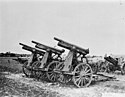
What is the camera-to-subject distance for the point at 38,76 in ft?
50.3

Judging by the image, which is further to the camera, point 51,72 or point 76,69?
point 51,72

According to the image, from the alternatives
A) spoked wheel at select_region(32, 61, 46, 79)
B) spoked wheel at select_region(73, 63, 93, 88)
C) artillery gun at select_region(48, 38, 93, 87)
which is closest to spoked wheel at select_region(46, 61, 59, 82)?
artillery gun at select_region(48, 38, 93, 87)

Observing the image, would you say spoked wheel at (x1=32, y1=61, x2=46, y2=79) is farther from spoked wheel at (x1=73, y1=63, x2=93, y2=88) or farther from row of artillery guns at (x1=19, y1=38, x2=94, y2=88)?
spoked wheel at (x1=73, y1=63, x2=93, y2=88)

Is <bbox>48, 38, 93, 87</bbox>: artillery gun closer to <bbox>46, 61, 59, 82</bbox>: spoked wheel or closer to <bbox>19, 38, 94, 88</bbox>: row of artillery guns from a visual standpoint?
<bbox>19, 38, 94, 88</bbox>: row of artillery guns

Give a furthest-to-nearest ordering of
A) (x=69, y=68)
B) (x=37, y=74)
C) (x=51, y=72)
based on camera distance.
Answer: (x=37, y=74)
(x=51, y=72)
(x=69, y=68)

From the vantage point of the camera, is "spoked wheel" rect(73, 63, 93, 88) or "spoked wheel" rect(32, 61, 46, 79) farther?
"spoked wheel" rect(32, 61, 46, 79)

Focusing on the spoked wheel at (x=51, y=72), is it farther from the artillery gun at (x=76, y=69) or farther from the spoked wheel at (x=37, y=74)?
the spoked wheel at (x=37, y=74)

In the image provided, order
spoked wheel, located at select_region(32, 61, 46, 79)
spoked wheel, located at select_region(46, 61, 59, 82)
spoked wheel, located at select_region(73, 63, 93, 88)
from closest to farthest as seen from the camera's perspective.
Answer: spoked wheel, located at select_region(73, 63, 93, 88) < spoked wheel, located at select_region(46, 61, 59, 82) < spoked wheel, located at select_region(32, 61, 46, 79)

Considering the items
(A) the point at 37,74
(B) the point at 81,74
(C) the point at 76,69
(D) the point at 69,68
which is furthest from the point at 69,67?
(A) the point at 37,74

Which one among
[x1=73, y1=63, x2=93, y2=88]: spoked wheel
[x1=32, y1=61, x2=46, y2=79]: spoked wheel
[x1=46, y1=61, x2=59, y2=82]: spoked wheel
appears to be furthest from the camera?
[x1=32, y1=61, x2=46, y2=79]: spoked wheel

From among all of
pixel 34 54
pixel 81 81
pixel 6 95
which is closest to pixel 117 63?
pixel 34 54

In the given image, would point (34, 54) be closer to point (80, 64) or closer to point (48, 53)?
point (48, 53)

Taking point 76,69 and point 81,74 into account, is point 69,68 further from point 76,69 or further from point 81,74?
point 81,74

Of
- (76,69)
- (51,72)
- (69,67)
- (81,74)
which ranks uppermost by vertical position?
(69,67)
